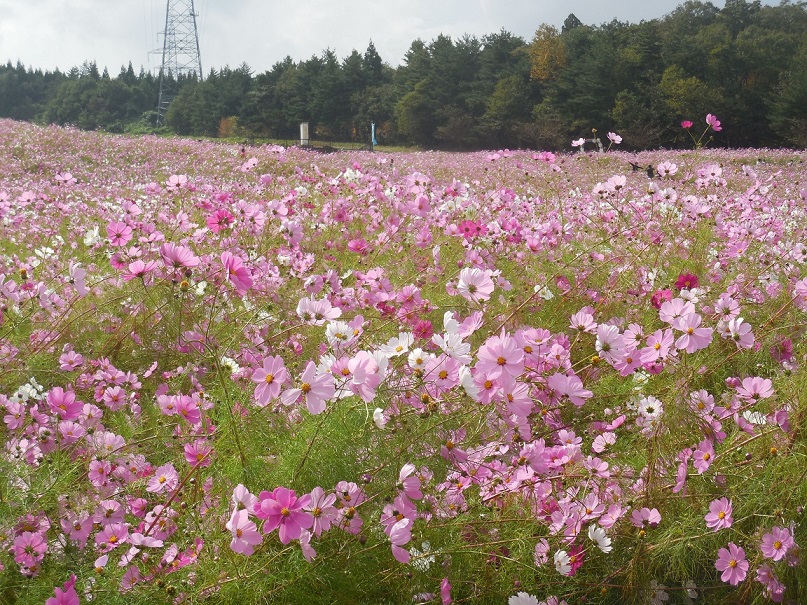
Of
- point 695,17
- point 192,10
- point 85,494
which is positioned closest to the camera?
point 85,494

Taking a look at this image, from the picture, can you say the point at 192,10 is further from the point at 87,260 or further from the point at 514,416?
the point at 514,416

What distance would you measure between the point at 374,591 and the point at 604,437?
0.76 m

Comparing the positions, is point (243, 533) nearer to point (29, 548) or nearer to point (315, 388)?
point (315, 388)

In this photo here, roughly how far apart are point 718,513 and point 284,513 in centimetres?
98

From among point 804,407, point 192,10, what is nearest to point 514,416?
point 804,407

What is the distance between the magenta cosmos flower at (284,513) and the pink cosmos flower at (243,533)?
0.02 m

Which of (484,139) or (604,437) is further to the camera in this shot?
(484,139)

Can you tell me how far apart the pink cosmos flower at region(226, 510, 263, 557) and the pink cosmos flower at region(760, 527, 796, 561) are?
1.10 metres

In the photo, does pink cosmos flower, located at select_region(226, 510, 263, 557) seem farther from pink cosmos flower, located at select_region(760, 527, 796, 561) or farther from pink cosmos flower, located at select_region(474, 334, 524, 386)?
pink cosmos flower, located at select_region(760, 527, 796, 561)

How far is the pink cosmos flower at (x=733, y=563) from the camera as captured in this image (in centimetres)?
146

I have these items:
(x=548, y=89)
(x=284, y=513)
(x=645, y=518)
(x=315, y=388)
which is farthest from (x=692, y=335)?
(x=548, y=89)

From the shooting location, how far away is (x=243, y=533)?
45.0 inches

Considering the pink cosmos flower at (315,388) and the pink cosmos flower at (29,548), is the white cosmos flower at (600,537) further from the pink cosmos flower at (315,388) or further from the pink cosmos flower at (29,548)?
the pink cosmos flower at (29,548)

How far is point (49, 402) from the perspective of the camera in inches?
69.6
